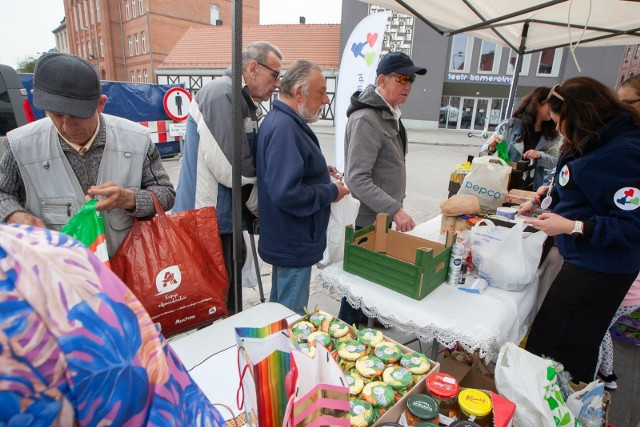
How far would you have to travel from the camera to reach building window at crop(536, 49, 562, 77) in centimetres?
1769

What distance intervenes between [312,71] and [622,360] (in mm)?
2894

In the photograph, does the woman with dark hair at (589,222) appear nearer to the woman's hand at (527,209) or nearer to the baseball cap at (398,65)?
the woman's hand at (527,209)

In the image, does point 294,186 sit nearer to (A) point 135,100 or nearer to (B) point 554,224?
(B) point 554,224

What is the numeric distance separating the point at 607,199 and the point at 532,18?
2869 millimetres

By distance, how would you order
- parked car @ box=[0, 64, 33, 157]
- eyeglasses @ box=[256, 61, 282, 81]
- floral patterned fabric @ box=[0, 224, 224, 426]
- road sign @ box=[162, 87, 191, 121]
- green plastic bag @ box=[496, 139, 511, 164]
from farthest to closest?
road sign @ box=[162, 87, 191, 121], parked car @ box=[0, 64, 33, 157], green plastic bag @ box=[496, 139, 511, 164], eyeglasses @ box=[256, 61, 282, 81], floral patterned fabric @ box=[0, 224, 224, 426]

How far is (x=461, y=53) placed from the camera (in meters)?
18.9

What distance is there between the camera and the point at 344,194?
6.44 ft

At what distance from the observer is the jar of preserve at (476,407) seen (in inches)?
38.2

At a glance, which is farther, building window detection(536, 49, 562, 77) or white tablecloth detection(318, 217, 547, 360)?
building window detection(536, 49, 562, 77)

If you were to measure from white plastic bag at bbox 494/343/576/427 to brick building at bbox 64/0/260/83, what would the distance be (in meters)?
30.1

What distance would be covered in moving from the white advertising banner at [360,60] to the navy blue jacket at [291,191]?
11.7 ft

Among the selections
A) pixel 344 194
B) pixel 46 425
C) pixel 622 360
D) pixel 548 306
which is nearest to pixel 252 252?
pixel 344 194

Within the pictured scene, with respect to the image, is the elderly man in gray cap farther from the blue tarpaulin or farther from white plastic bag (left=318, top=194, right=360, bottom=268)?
the blue tarpaulin

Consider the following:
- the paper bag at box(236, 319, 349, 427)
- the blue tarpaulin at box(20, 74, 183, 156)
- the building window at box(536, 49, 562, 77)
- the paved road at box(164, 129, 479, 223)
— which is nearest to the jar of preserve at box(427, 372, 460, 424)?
the paper bag at box(236, 319, 349, 427)
